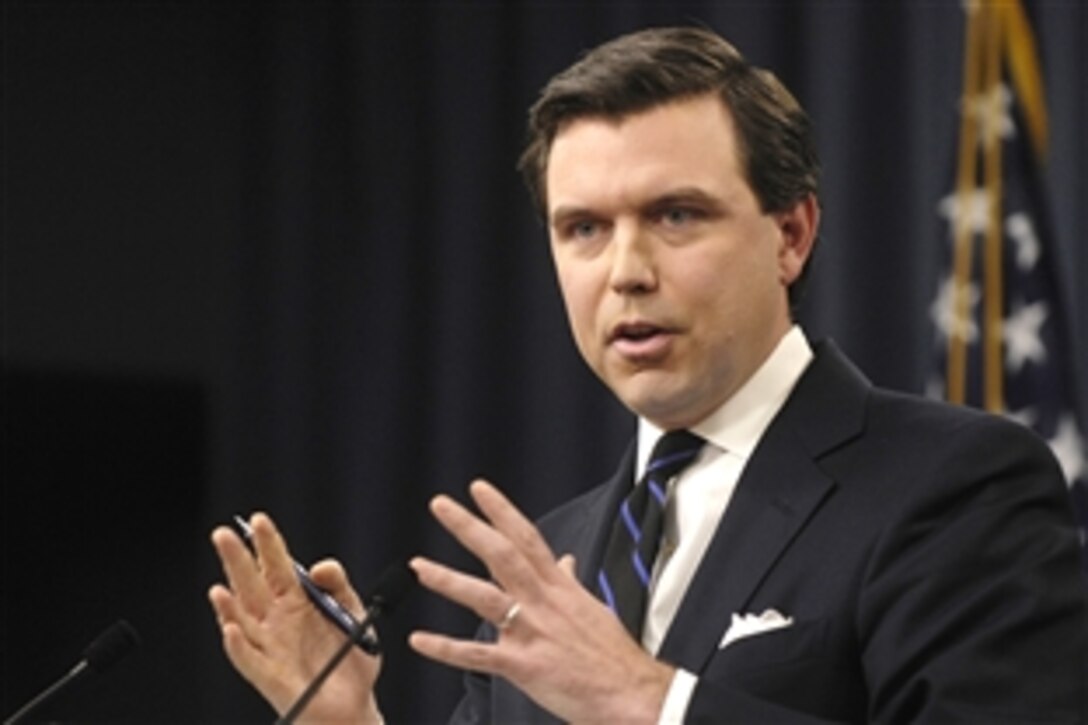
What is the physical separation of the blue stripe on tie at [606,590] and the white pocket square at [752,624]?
0.19 m

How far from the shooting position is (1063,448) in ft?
12.5

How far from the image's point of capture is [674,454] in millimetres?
2248

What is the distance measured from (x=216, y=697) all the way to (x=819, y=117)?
215cm

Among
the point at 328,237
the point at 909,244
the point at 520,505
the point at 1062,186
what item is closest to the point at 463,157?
the point at 328,237

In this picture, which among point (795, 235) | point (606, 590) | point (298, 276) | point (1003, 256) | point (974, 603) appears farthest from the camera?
point (298, 276)

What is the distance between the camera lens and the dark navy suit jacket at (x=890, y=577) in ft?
5.92

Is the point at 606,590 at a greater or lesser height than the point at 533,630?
lesser

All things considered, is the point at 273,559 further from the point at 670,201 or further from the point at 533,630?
the point at 670,201

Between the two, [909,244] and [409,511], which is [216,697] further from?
[909,244]

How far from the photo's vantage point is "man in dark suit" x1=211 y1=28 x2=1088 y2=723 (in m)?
1.76

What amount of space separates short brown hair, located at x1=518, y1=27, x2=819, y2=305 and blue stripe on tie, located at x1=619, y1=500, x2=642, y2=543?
0.41m

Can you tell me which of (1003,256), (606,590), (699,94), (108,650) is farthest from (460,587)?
(1003,256)

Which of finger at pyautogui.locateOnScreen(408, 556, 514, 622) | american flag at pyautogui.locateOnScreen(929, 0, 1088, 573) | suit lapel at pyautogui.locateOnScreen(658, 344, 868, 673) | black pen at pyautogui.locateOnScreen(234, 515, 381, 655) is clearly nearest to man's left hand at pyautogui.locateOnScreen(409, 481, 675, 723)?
finger at pyautogui.locateOnScreen(408, 556, 514, 622)

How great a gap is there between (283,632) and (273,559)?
9 centimetres
